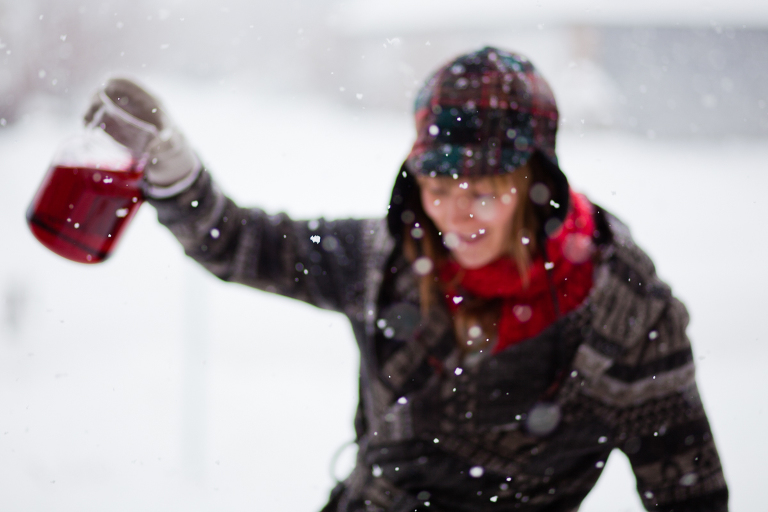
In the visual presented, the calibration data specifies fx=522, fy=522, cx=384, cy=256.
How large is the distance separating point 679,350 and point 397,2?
84.5 inches

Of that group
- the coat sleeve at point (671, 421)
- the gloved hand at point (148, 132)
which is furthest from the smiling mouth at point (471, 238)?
the gloved hand at point (148, 132)

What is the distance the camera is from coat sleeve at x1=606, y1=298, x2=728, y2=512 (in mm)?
668

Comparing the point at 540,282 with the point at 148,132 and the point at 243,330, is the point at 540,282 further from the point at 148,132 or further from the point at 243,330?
the point at 243,330

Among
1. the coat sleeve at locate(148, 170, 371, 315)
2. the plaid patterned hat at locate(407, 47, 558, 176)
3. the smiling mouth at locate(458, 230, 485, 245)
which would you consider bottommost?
the coat sleeve at locate(148, 170, 371, 315)

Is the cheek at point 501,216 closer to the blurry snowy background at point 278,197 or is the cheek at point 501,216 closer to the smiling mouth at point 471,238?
the smiling mouth at point 471,238

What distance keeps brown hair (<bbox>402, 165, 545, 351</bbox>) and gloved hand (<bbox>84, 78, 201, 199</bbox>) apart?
0.99 feet

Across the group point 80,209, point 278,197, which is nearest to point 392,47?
point 278,197

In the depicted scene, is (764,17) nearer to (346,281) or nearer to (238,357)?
(346,281)

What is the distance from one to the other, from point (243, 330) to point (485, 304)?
5.48 feet

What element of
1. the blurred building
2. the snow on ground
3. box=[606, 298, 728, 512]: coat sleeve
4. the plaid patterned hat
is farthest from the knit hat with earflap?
the blurred building

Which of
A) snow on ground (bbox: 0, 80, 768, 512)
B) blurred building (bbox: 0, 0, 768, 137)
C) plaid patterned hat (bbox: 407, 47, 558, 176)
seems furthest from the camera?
blurred building (bbox: 0, 0, 768, 137)

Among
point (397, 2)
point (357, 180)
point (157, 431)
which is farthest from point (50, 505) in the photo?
point (397, 2)

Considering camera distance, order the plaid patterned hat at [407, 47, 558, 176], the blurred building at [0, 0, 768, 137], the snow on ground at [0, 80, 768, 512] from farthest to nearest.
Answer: the blurred building at [0, 0, 768, 137], the snow on ground at [0, 80, 768, 512], the plaid patterned hat at [407, 47, 558, 176]

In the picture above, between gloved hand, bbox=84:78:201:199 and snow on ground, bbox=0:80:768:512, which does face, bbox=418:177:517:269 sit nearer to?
gloved hand, bbox=84:78:201:199
